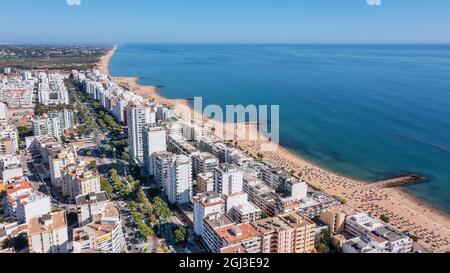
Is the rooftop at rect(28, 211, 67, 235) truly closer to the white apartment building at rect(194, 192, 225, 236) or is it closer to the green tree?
the green tree

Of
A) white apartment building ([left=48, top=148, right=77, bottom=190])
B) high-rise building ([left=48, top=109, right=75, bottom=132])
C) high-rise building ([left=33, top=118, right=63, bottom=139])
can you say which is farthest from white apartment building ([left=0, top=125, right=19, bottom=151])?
white apartment building ([left=48, top=148, right=77, bottom=190])

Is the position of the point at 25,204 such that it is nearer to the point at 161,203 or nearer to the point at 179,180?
the point at 161,203

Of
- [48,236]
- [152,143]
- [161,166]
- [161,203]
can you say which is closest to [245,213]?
[161,203]

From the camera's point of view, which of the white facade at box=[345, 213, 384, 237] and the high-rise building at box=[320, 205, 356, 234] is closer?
the white facade at box=[345, 213, 384, 237]

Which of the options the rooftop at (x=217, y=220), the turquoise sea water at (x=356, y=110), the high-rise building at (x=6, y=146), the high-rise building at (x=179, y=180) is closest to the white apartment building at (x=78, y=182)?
the high-rise building at (x=179, y=180)

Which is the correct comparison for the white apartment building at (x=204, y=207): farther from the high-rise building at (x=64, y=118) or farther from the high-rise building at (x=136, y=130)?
the high-rise building at (x=64, y=118)

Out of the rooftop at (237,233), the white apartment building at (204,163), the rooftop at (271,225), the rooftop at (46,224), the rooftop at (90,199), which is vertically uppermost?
the white apartment building at (204,163)

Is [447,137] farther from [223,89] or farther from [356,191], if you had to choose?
[223,89]
